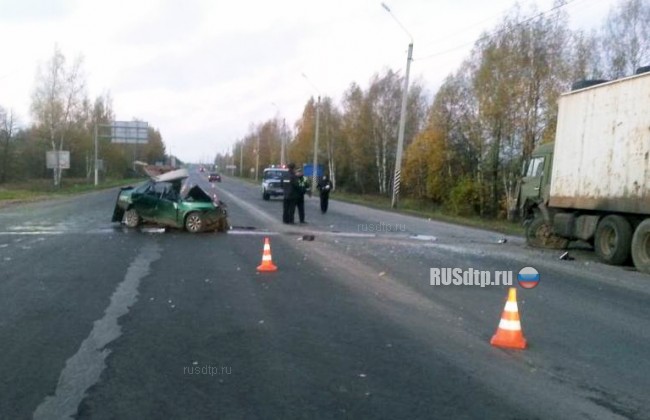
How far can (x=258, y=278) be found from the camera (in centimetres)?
1087

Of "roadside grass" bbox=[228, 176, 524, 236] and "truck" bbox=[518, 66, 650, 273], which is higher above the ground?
"truck" bbox=[518, 66, 650, 273]

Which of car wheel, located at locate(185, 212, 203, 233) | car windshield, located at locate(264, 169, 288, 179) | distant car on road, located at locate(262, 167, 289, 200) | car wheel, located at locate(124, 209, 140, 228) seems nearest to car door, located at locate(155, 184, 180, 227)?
car wheel, located at locate(185, 212, 203, 233)

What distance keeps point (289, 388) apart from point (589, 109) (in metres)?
12.5

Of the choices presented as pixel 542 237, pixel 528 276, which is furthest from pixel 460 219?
pixel 528 276

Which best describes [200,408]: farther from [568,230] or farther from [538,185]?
[538,185]

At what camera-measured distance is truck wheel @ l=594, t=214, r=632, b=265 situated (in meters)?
14.2

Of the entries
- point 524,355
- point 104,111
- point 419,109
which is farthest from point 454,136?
point 104,111

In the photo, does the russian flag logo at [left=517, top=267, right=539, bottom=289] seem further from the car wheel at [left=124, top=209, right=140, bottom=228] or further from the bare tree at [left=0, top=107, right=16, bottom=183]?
the bare tree at [left=0, top=107, right=16, bottom=183]

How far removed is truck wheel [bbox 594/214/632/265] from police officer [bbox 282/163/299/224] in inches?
378

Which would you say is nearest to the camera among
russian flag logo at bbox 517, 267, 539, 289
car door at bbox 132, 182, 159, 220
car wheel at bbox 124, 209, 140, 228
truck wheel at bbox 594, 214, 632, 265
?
russian flag logo at bbox 517, 267, 539, 289

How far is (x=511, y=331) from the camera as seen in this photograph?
670 cm

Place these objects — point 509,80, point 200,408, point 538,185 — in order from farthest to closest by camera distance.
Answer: point 509,80 < point 538,185 < point 200,408

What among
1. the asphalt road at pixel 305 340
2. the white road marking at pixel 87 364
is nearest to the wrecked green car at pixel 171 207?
the asphalt road at pixel 305 340

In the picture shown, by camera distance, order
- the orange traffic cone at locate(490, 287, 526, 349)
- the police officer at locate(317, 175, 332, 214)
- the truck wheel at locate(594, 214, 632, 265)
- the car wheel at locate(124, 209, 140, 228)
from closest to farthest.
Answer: the orange traffic cone at locate(490, 287, 526, 349) → the truck wheel at locate(594, 214, 632, 265) → the car wheel at locate(124, 209, 140, 228) → the police officer at locate(317, 175, 332, 214)
